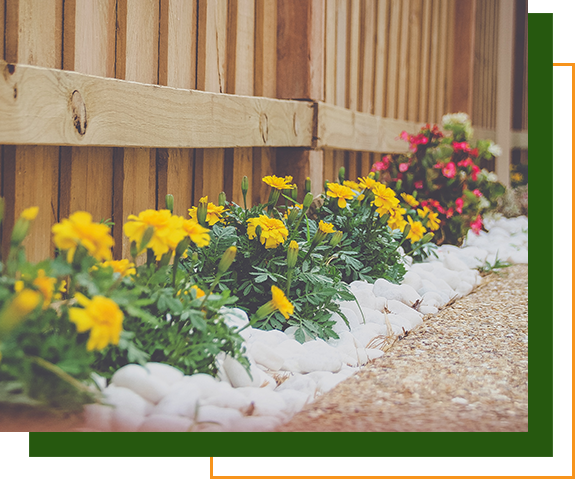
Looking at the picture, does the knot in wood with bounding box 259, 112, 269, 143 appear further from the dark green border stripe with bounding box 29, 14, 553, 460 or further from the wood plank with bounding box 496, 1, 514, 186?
the wood plank with bounding box 496, 1, 514, 186

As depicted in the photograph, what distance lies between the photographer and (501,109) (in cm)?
529

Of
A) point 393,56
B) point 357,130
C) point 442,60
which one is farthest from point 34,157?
point 442,60

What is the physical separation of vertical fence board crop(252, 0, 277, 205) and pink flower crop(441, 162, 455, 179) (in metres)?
1.20

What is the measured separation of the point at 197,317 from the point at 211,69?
1323 millimetres

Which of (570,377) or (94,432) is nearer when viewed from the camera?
(94,432)

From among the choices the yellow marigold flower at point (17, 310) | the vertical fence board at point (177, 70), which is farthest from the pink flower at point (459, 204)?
the yellow marigold flower at point (17, 310)

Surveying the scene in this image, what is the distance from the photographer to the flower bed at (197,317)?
0.98m

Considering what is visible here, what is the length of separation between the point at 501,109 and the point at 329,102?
9.16ft

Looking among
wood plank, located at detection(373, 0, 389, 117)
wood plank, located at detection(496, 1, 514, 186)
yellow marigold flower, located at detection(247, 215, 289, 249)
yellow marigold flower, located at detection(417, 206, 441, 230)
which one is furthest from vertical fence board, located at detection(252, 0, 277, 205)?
wood plank, located at detection(496, 1, 514, 186)

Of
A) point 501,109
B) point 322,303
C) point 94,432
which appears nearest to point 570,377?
point 322,303

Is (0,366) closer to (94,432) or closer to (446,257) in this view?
(94,432)

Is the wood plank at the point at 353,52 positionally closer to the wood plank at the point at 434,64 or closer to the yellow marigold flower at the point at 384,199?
the yellow marigold flower at the point at 384,199

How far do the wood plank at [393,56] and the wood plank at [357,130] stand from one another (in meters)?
0.12

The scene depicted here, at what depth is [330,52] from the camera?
9.77 feet
